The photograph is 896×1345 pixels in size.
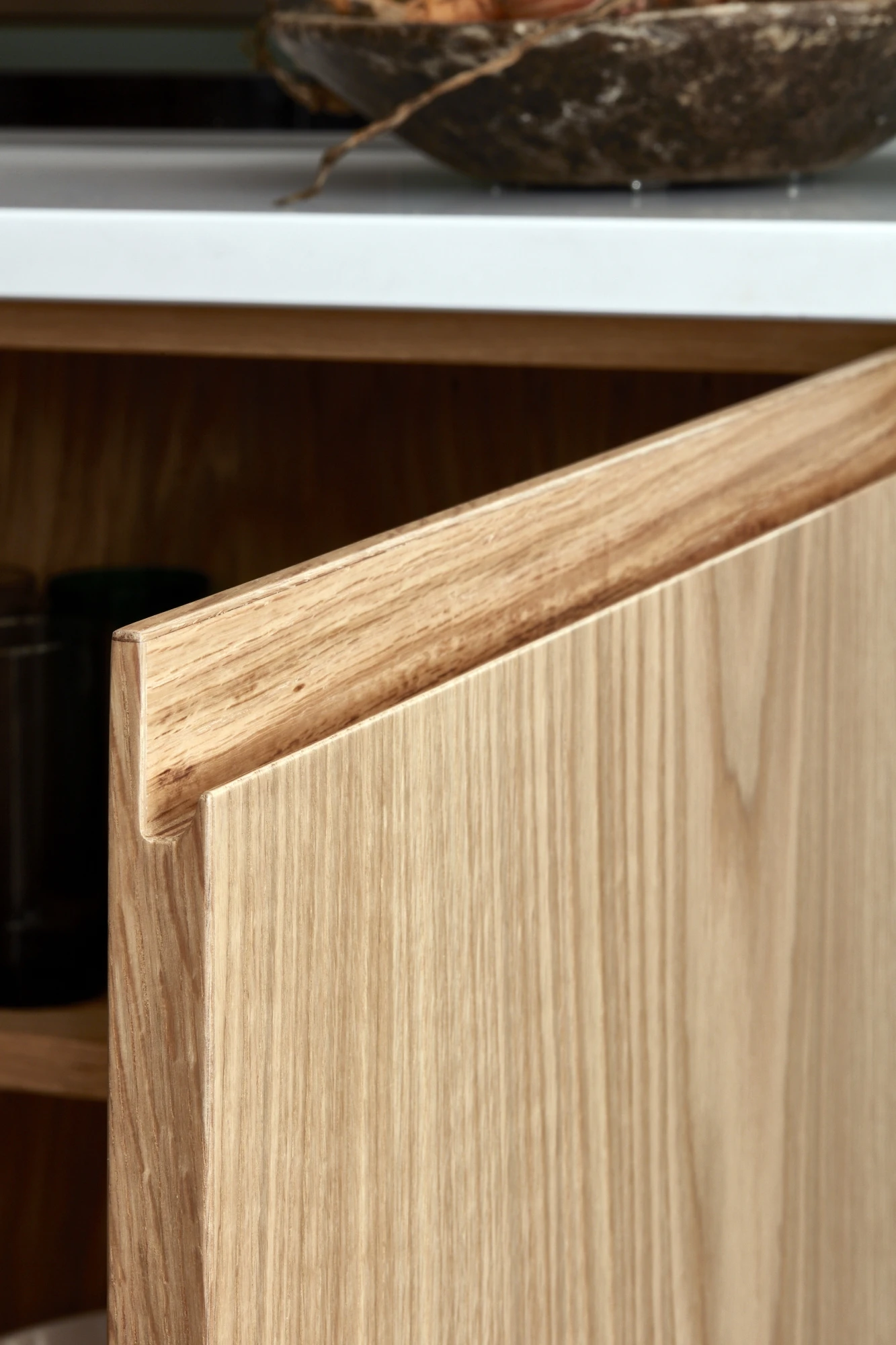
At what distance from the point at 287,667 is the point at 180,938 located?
46 millimetres

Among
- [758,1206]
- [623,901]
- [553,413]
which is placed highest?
[553,413]

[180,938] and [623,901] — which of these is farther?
[623,901]

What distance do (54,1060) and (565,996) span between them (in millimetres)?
314

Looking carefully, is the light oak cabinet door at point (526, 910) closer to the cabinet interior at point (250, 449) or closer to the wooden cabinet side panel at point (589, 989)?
the wooden cabinet side panel at point (589, 989)

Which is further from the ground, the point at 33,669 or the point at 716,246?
the point at 716,246

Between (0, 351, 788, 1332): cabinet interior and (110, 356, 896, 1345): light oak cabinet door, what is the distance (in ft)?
1.24

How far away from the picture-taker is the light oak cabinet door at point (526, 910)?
0.23m

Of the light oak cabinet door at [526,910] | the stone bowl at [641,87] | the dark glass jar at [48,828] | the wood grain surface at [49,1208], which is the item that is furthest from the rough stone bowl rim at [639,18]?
the wood grain surface at [49,1208]

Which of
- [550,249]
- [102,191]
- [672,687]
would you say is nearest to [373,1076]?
[672,687]

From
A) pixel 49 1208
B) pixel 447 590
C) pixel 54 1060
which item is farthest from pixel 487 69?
pixel 49 1208

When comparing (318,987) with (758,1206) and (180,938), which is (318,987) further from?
(758,1206)

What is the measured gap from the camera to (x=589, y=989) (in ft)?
1.05

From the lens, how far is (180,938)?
220 millimetres

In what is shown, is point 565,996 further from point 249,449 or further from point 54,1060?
point 249,449
